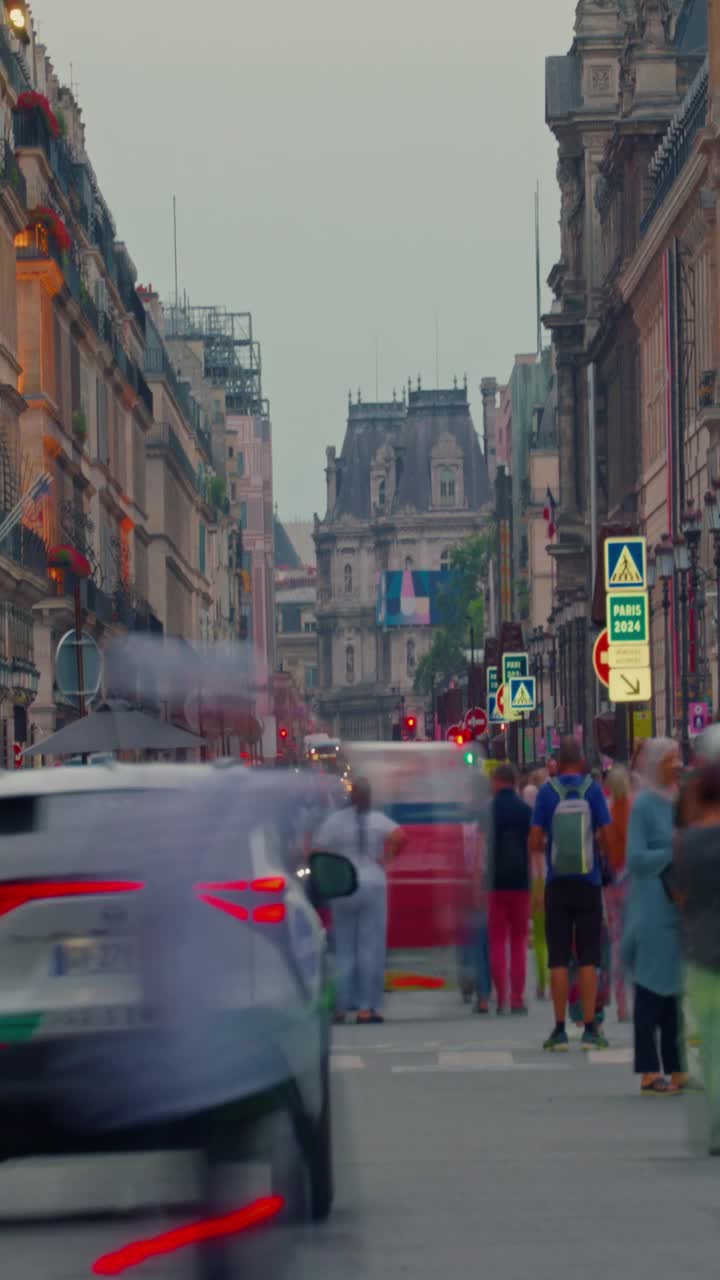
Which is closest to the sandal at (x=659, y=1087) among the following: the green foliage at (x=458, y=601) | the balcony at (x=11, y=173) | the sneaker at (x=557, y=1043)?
the sneaker at (x=557, y=1043)

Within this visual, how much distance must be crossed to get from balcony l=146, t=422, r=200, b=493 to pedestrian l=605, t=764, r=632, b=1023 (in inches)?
3156

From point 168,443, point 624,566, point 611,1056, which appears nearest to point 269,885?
point 611,1056

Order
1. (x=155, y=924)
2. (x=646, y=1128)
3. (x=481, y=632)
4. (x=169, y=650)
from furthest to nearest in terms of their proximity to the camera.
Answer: (x=481, y=632)
(x=169, y=650)
(x=646, y=1128)
(x=155, y=924)

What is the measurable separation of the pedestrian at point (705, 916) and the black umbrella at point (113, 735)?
54.7 ft

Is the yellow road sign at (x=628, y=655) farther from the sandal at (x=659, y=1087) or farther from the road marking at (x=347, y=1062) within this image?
the sandal at (x=659, y=1087)

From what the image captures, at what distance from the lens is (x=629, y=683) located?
85.6ft

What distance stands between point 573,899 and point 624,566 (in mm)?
9285

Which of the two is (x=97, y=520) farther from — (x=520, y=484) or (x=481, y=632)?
(x=481, y=632)

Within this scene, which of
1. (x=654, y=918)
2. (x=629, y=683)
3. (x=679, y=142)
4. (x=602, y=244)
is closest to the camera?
(x=654, y=918)

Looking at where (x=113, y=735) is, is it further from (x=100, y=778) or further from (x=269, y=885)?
(x=269, y=885)

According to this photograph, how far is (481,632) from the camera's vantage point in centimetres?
16688

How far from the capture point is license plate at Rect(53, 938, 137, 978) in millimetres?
8250

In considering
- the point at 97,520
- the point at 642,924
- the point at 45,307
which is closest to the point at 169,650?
the point at 97,520

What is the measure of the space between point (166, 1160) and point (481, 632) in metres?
155
